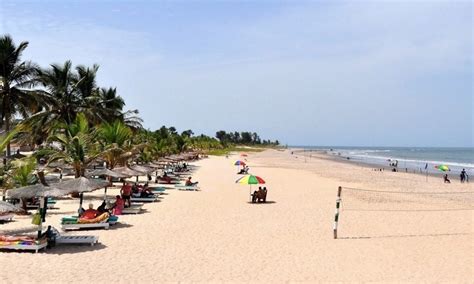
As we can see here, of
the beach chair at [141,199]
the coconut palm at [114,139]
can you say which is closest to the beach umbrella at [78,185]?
the beach chair at [141,199]

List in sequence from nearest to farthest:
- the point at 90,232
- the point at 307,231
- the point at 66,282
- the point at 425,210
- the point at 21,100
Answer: the point at 66,282 → the point at 90,232 → the point at 307,231 → the point at 425,210 → the point at 21,100

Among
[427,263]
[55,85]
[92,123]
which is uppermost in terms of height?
[55,85]

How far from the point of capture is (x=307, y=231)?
13.7m

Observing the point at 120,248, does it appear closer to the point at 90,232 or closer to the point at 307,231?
the point at 90,232

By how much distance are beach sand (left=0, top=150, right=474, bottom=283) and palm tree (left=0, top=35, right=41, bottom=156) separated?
9.75 metres

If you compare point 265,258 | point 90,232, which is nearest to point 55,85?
point 90,232

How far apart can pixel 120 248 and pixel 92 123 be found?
2360cm

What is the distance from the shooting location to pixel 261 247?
11445 millimetres

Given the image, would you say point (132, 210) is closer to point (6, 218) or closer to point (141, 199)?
point (141, 199)

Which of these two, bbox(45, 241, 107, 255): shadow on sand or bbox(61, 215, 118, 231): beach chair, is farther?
bbox(61, 215, 118, 231): beach chair

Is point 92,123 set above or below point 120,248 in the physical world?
above

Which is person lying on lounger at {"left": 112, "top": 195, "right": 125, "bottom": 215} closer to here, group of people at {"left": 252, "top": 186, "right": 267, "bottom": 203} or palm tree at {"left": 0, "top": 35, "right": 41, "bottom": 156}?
group of people at {"left": 252, "top": 186, "right": 267, "bottom": 203}

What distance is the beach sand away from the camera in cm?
911

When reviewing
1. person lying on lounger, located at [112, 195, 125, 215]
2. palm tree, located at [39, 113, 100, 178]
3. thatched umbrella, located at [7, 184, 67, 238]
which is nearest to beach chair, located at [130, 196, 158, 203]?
palm tree, located at [39, 113, 100, 178]
